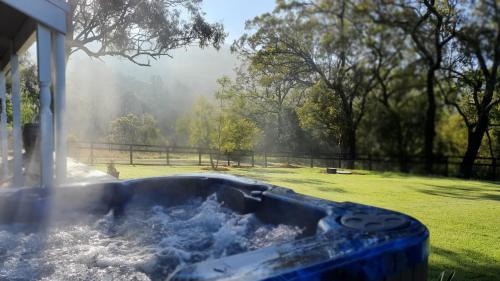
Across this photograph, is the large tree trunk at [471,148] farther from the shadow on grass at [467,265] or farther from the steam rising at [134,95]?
the steam rising at [134,95]

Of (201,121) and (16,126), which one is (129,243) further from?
(201,121)

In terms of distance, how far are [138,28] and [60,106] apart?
4936mm

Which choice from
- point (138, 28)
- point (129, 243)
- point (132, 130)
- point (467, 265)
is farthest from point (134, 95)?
point (467, 265)

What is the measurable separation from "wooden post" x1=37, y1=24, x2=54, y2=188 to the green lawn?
2.41 metres

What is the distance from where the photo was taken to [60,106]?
3.26 metres

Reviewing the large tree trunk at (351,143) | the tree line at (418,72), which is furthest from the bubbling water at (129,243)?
the tree line at (418,72)

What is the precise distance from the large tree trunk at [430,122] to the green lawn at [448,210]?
75mm

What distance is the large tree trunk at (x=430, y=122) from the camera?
0.76 meters

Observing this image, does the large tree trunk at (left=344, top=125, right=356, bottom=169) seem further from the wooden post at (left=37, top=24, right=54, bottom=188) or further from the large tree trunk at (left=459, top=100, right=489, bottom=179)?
the wooden post at (left=37, top=24, right=54, bottom=188)

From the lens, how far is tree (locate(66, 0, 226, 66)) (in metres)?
7.32

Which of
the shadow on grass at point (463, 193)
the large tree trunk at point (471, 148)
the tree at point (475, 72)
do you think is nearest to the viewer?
the tree at point (475, 72)

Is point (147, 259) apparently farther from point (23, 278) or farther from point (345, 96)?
point (345, 96)

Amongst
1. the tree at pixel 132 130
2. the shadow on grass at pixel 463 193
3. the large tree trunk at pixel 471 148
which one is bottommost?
the shadow on grass at pixel 463 193

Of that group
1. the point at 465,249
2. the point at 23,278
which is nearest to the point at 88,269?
the point at 23,278
